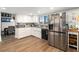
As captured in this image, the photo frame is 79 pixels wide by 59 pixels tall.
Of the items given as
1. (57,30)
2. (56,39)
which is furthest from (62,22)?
(56,39)

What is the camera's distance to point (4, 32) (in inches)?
61.7

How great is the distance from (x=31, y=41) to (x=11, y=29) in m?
0.44

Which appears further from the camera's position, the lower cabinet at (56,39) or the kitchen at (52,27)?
the lower cabinet at (56,39)

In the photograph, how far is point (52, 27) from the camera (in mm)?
2895

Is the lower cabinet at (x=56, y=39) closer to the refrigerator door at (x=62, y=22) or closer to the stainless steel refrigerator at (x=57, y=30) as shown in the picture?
the stainless steel refrigerator at (x=57, y=30)

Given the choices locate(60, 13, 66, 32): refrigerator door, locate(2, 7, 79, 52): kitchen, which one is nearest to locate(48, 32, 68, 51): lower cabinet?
locate(2, 7, 79, 52): kitchen

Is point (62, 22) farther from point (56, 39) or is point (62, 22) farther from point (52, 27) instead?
point (56, 39)

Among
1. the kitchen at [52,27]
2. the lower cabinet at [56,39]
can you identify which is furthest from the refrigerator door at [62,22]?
the lower cabinet at [56,39]

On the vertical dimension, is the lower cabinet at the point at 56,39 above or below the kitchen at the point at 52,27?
below

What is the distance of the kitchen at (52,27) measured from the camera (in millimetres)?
1853

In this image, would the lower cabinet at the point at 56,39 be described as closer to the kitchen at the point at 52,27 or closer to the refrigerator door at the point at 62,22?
the kitchen at the point at 52,27
